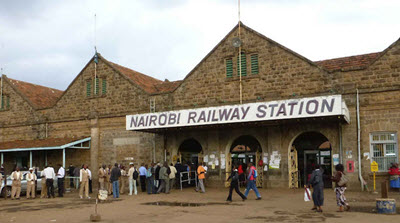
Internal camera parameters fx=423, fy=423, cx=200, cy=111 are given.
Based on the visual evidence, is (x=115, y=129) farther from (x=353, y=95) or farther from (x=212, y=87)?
(x=353, y=95)

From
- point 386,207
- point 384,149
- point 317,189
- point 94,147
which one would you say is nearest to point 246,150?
point 384,149

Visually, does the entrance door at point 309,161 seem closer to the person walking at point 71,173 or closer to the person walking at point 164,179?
the person walking at point 164,179

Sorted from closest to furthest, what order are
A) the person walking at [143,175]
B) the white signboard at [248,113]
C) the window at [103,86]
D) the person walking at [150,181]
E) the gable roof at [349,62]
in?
the white signboard at [248,113], the gable roof at [349,62], the person walking at [150,181], the person walking at [143,175], the window at [103,86]

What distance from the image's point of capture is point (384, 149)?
1834 cm

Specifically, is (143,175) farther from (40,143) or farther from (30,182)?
(40,143)

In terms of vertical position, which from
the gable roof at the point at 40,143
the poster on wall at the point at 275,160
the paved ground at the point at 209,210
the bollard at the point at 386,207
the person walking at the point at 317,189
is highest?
the gable roof at the point at 40,143

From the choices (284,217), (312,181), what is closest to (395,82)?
(312,181)

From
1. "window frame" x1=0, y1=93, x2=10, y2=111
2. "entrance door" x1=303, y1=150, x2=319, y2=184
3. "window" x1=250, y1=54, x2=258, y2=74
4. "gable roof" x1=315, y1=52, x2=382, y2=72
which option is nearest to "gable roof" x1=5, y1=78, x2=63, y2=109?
"window frame" x1=0, y1=93, x2=10, y2=111

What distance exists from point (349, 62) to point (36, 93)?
22.6 meters

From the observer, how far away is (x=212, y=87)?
880 inches

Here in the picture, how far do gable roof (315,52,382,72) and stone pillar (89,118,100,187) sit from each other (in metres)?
13.6

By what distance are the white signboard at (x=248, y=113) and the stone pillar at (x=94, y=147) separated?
524 centimetres

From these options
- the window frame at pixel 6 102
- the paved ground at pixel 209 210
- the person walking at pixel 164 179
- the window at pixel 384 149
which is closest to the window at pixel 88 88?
the window frame at pixel 6 102

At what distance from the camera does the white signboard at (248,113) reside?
1675cm
